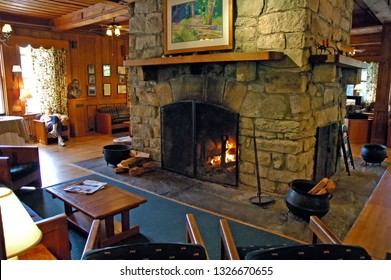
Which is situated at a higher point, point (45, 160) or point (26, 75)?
point (26, 75)

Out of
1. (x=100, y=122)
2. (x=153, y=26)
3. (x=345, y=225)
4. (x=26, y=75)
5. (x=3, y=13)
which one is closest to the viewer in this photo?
(x=345, y=225)

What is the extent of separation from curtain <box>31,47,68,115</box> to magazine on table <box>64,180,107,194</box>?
15.7ft

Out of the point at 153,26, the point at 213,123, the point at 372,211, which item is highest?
the point at 153,26

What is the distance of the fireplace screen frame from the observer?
12.4 ft

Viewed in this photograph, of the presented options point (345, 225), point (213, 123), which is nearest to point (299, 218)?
point (345, 225)

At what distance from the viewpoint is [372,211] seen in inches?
129

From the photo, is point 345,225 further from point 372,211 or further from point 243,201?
point 243,201

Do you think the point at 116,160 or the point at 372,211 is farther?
the point at 116,160

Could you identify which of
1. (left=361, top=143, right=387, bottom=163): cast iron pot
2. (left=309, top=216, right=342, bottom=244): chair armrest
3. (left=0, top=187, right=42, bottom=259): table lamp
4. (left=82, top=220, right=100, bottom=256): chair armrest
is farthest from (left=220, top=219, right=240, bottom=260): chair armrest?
(left=361, top=143, right=387, bottom=163): cast iron pot

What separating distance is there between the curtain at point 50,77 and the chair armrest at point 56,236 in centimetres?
590

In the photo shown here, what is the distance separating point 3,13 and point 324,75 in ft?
20.4

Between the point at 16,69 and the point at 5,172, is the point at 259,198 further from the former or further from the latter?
the point at 16,69

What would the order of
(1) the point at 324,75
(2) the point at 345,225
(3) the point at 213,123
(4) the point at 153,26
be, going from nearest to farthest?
(2) the point at 345,225
(1) the point at 324,75
(3) the point at 213,123
(4) the point at 153,26

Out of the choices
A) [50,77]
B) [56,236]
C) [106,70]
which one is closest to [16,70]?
[50,77]
